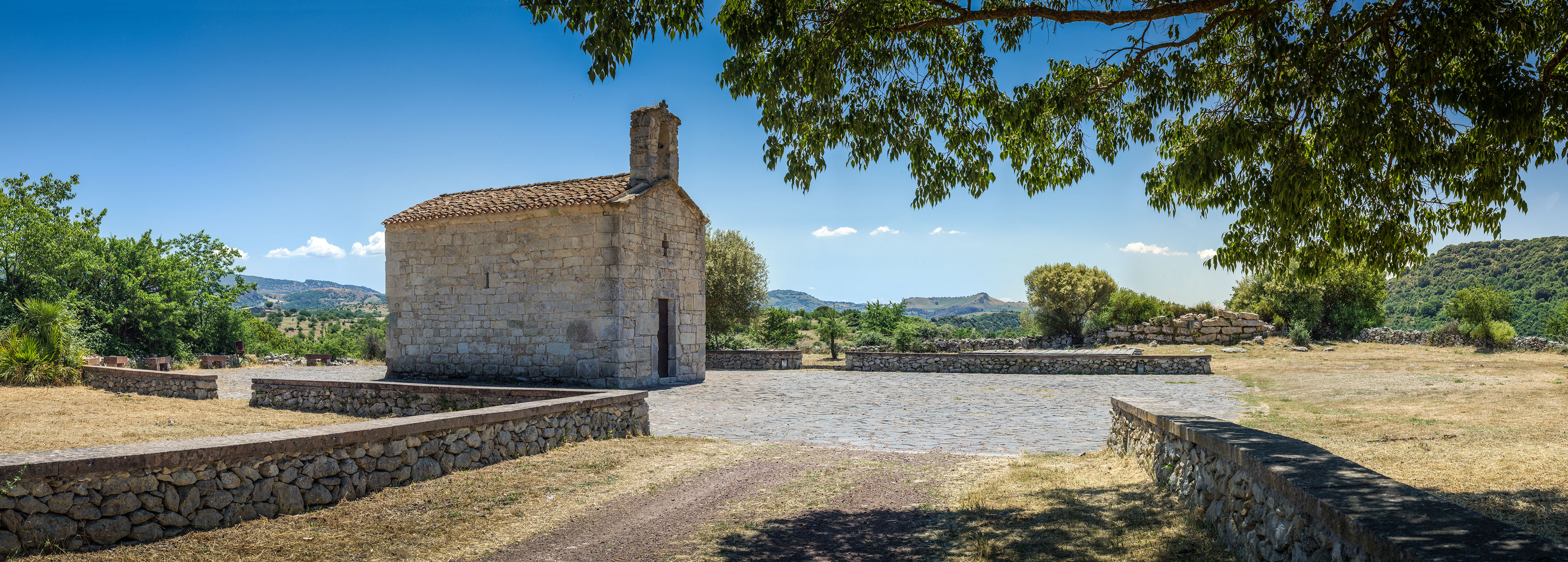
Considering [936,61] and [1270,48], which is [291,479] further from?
[1270,48]

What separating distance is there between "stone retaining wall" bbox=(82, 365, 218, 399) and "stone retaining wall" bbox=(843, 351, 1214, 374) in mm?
15611

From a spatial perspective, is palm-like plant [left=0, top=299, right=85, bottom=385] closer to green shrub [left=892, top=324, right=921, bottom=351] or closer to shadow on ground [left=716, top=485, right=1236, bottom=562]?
shadow on ground [left=716, top=485, right=1236, bottom=562]

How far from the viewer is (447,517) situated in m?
5.64

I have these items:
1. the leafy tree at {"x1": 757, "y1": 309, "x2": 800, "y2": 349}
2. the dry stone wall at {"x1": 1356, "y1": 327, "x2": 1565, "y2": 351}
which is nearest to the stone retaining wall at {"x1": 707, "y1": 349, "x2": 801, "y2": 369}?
the leafy tree at {"x1": 757, "y1": 309, "x2": 800, "y2": 349}

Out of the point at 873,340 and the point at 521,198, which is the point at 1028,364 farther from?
the point at 521,198

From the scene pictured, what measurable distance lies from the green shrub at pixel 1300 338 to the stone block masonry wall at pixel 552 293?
20742 millimetres

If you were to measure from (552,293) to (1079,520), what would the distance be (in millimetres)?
13440

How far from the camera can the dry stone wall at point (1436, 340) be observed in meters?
22.1

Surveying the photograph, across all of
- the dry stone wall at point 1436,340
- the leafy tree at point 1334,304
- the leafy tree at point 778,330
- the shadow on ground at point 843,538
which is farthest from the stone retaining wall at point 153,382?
the dry stone wall at point 1436,340

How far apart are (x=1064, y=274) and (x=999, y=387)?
1798 cm

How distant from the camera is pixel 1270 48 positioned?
5.53m

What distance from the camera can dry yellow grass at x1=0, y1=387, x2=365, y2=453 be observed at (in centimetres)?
865

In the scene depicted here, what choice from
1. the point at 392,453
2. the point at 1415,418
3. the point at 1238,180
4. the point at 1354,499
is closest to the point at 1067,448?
the point at 1238,180

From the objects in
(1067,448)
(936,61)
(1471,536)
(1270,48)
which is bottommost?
(1067,448)
